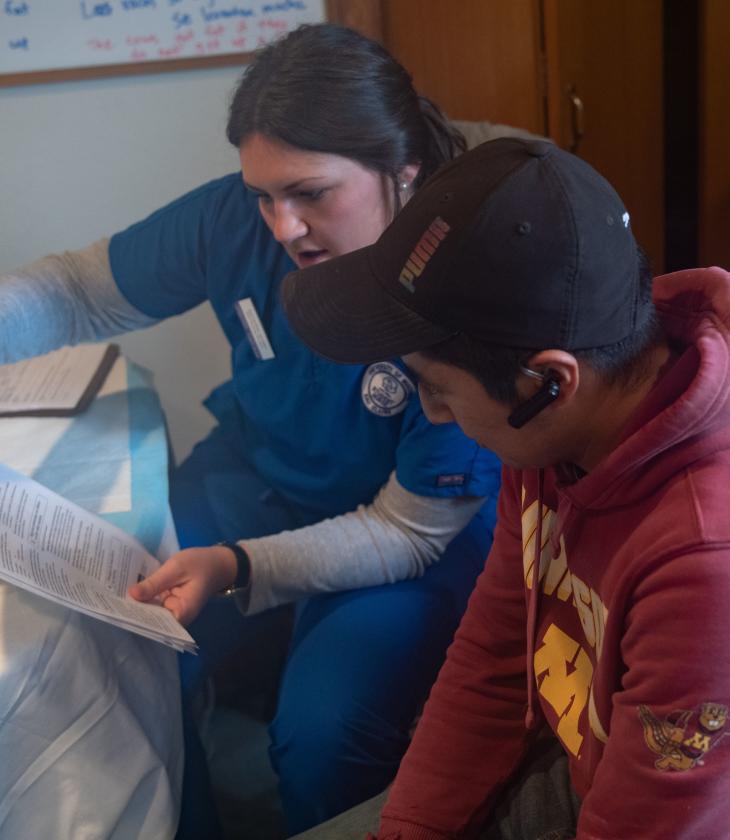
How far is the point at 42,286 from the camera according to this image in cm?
129

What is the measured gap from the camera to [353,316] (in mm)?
717

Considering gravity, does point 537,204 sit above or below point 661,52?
above

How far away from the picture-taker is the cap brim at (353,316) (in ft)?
2.21

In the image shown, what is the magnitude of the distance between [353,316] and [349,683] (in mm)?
486

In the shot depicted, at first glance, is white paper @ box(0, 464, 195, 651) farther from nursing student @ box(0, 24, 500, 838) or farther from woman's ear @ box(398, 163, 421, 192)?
woman's ear @ box(398, 163, 421, 192)

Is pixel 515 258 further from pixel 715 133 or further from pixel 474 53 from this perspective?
pixel 715 133

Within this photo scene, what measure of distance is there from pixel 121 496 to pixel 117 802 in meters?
0.36

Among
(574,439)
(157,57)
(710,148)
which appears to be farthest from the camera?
(710,148)

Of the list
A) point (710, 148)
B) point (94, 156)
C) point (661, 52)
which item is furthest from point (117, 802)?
point (661, 52)

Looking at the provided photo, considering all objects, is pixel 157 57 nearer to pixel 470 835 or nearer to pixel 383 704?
pixel 383 704

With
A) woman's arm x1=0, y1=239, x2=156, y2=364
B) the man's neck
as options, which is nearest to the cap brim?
the man's neck

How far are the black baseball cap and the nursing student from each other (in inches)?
14.9

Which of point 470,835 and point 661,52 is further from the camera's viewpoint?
point 661,52

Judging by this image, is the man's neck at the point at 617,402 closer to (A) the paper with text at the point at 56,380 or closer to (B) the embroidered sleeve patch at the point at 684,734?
(B) the embroidered sleeve patch at the point at 684,734
